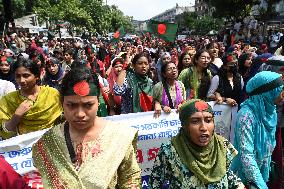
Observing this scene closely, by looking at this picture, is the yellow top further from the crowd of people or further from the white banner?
the white banner

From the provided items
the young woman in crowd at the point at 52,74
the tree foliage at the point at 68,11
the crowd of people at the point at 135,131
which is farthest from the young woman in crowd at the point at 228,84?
the tree foliage at the point at 68,11

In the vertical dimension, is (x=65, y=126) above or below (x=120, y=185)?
above

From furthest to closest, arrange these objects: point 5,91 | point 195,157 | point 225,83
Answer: point 225,83, point 5,91, point 195,157

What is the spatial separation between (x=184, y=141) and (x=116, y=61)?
3.37 m

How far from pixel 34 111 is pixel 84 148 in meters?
1.40

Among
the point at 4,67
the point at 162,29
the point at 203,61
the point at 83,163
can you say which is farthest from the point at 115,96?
the point at 162,29

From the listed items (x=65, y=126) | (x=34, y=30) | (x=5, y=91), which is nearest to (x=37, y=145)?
(x=65, y=126)

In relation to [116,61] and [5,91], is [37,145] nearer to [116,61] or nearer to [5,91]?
[5,91]

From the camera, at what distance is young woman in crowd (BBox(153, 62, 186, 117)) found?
13.9ft

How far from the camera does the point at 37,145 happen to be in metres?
1.85

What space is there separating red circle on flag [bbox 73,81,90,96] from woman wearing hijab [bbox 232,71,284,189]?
1359mm

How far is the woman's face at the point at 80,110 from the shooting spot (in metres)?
1.79

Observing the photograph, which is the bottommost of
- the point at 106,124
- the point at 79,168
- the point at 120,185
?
the point at 120,185

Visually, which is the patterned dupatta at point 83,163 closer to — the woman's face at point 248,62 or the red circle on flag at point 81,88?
the red circle on flag at point 81,88
